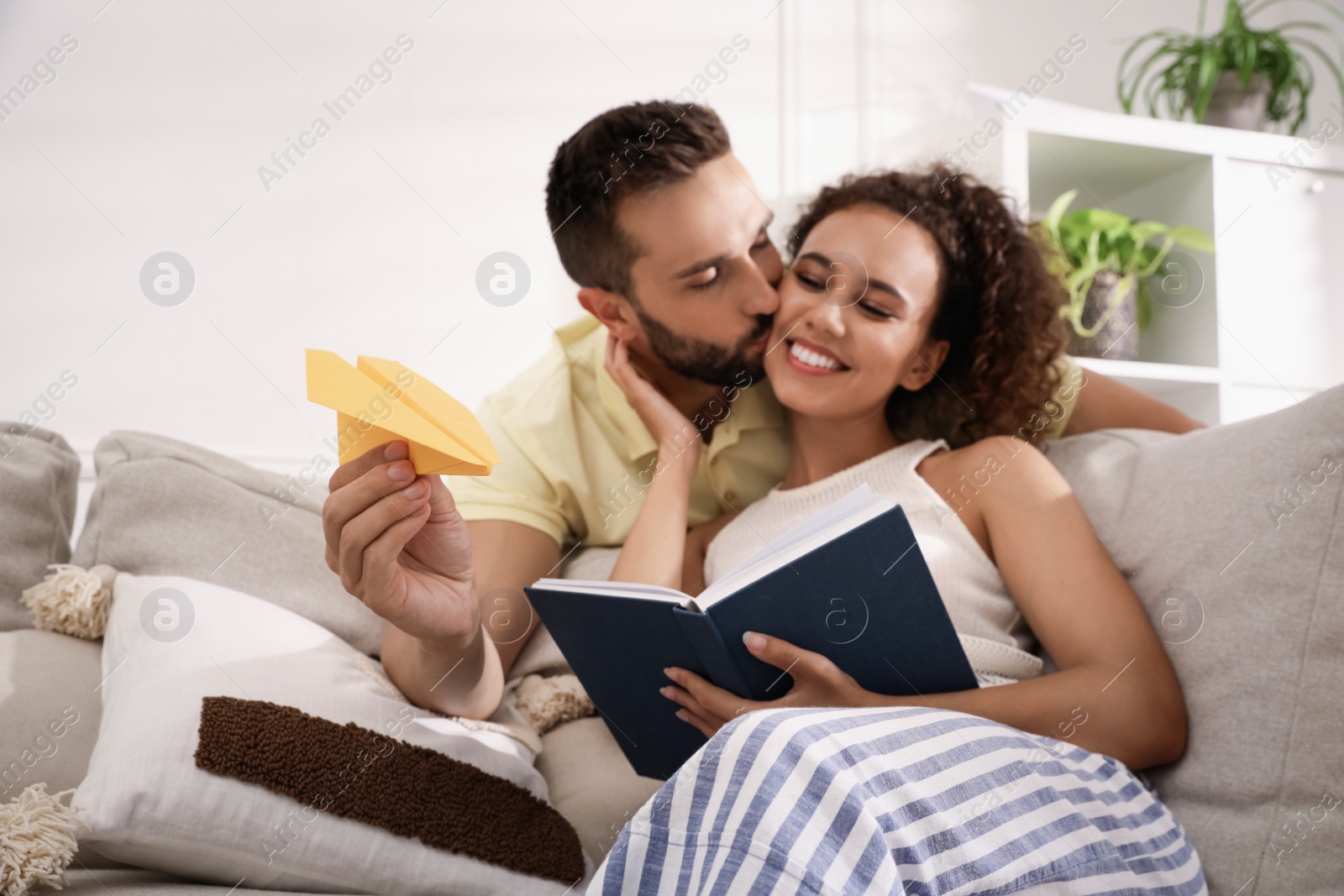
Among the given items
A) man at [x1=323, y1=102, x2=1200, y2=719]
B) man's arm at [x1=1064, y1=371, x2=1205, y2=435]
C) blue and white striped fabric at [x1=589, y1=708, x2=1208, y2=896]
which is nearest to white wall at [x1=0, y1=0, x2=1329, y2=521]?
man at [x1=323, y1=102, x2=1200, y2=719]

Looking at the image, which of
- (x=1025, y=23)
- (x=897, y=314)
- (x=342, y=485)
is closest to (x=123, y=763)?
(x=342, y=485)

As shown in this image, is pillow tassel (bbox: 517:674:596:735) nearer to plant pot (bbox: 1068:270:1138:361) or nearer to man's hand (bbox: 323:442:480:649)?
man's hand (bbox: 323:442:480:649)

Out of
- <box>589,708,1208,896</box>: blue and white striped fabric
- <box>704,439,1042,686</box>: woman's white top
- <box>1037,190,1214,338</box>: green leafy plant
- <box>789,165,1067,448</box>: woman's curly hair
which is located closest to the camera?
<box>589,708,1208,896</box>: blue and white striped fabric

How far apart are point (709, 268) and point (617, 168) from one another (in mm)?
209

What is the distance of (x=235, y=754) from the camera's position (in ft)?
2.71

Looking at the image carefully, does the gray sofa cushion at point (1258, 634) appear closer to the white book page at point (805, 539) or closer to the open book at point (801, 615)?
the open book at point (801, 615)

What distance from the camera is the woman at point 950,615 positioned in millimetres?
602

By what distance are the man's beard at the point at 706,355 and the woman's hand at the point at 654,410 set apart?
0.16 feet

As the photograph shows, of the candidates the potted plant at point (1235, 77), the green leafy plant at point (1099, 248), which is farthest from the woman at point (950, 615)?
the potted plant at point (1235, 77)

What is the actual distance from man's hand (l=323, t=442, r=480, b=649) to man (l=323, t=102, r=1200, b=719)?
0.81 ft

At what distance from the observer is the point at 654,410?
4.31ft

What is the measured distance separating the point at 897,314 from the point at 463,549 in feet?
2.11

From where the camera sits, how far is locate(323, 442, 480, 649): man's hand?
788 mm

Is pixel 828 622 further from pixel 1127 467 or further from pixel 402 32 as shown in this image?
pixel 402 32
